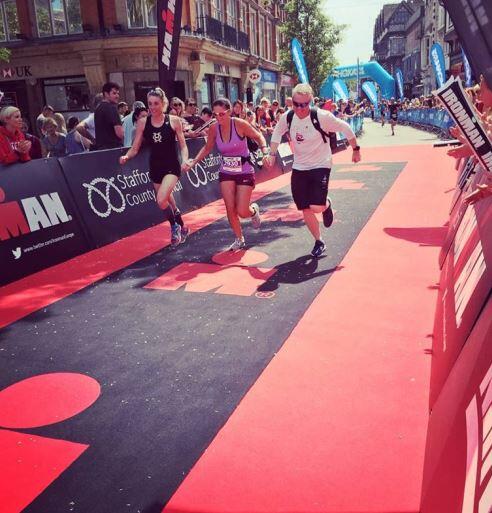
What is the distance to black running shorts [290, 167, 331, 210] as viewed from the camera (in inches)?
225

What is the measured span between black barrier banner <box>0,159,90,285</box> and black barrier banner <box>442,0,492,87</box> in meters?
5.04

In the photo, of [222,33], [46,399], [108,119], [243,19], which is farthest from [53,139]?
[243,19]

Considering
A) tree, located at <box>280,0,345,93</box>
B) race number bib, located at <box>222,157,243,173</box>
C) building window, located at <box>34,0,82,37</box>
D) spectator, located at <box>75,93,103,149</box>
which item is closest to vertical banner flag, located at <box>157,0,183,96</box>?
spectator, located at <box>75,93,103,149</box>

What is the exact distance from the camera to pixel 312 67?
36.7 metres

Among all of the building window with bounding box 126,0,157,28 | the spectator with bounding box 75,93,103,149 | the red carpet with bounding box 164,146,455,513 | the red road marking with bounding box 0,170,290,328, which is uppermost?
the building window with bounding box 126,0,157,28

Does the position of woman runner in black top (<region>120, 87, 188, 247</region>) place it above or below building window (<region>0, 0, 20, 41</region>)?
below

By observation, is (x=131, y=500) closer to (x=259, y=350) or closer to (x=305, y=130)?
(x=259, y=350)

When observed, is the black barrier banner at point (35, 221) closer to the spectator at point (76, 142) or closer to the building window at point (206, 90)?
the spectator at point (76, 142)

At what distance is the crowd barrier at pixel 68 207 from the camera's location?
19.2 feet

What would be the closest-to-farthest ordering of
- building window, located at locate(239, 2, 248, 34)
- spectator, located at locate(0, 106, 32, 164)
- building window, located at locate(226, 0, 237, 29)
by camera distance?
spectator, located at locate(0, 106, 32, 164), building window, located at locate(226, 0, 237, 29), building window, located at locate(239, 2, 248, 34)

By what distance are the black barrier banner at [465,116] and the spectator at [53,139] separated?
27.2 feet

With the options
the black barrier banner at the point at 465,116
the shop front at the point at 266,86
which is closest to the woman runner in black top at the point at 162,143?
the black barrier banner at the point at 465,116

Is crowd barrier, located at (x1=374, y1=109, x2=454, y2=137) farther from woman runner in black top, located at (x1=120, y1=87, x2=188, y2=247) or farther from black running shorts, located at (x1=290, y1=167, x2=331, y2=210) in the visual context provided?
woman runner in black top, located at (x1=120, y1=87, x2=188, y2=247)

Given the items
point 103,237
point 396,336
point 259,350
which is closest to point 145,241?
point 103,237
